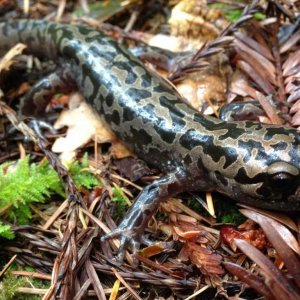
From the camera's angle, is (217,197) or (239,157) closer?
(239,157)

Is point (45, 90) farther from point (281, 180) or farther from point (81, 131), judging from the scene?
point (281, 180)

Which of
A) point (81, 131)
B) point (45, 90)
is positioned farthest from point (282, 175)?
point (45, 90)

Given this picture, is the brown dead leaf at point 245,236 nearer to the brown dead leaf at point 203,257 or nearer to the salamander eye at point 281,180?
the brown dead leaf at point 203,257

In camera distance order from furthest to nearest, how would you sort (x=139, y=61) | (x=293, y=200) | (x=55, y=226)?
(x=139, y=61) → (x=55, y=226) → (x=293, y=200)

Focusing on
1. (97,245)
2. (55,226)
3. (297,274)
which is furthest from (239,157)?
(55,226)

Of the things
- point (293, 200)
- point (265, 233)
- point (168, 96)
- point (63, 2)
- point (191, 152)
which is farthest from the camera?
point (63, 2)

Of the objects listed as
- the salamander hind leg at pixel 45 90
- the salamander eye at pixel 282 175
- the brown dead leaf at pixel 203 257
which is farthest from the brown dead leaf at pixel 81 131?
the salamander eye at pixel 282 175

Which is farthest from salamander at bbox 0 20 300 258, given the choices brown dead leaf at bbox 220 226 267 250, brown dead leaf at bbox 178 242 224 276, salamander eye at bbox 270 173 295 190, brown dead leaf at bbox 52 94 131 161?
brown dead leaf at bbox 178 242 224 276

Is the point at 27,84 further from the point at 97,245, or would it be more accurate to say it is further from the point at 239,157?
the point at 239,157
